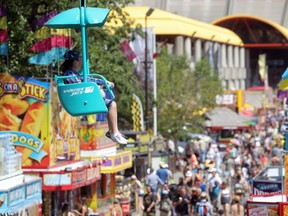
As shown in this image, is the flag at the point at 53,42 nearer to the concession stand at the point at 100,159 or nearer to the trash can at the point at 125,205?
the concession stand at the point at 100,159

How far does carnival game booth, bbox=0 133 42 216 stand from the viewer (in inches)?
581

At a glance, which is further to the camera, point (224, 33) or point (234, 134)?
point (224, 33)

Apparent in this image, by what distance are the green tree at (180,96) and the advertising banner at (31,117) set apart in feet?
68.0

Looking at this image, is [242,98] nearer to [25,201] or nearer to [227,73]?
[227,73]

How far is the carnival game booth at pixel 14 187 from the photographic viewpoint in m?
14.8

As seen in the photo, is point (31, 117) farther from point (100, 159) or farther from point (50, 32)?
point (100, 159)

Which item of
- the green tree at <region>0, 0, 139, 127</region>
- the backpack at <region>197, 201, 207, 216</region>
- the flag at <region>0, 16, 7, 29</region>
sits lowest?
the backpack at <region>197, 201, 207, 216</region>

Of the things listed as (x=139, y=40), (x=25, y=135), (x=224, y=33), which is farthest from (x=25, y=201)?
(x=224, y=33)

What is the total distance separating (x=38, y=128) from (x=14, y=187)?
4.44 m

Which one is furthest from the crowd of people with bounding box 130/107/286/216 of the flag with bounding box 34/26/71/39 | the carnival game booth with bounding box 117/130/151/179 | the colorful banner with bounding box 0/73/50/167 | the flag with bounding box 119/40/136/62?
the flag with bounding box 34/26/71/39

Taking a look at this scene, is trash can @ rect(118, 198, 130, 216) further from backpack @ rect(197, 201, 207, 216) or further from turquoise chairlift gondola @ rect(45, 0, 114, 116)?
turquoise chairlift gondola @ rect(45, 0, 114, 116)

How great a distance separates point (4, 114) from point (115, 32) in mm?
12260

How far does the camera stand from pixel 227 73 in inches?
3250

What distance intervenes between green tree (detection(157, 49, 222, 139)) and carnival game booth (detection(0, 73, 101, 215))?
2042 centimetres
